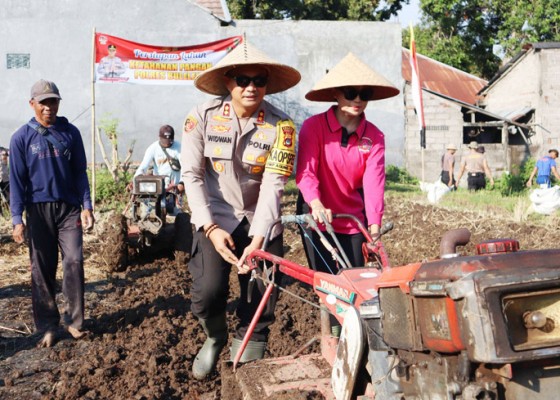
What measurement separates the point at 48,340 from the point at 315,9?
28.5 m

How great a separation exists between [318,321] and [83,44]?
15.3m

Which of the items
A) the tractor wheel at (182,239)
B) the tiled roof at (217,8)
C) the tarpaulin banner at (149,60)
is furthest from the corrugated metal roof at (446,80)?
the tractor wheel at (182,239)

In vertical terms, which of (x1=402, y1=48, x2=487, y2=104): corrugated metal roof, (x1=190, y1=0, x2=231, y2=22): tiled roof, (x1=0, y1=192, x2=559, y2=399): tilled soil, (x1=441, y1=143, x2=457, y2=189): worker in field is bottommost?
(x1=0, y1=192, x2=559, y2=399): tilled soil

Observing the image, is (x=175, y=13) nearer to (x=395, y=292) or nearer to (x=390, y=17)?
(x=390, y=17)

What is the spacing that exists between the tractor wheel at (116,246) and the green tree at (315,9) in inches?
955

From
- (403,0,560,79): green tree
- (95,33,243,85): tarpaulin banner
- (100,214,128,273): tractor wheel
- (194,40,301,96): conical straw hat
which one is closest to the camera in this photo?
(194,40,301,96): conical straw hat

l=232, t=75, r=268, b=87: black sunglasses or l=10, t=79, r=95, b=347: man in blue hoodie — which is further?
l=10, t=79, r=95, b=347: man in blue hoodie

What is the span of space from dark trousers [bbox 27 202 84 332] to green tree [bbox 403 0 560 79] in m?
26.7

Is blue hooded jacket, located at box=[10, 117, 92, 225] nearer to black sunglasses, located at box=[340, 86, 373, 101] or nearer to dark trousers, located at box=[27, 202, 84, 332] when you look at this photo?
dark trousers, located at box=[27, 202, 84, 332]

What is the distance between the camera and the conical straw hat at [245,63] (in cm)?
425

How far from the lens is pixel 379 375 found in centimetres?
306

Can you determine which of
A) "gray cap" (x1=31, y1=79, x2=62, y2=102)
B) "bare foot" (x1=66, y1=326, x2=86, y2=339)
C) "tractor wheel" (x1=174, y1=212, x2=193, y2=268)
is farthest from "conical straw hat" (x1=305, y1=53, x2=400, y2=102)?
"tractor wheel" (x1=174, y1=212, x2=193, y2=268)

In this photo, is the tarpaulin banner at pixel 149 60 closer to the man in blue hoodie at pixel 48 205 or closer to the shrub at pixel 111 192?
the shrub at pixel 111 192

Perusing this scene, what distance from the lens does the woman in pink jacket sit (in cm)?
450
